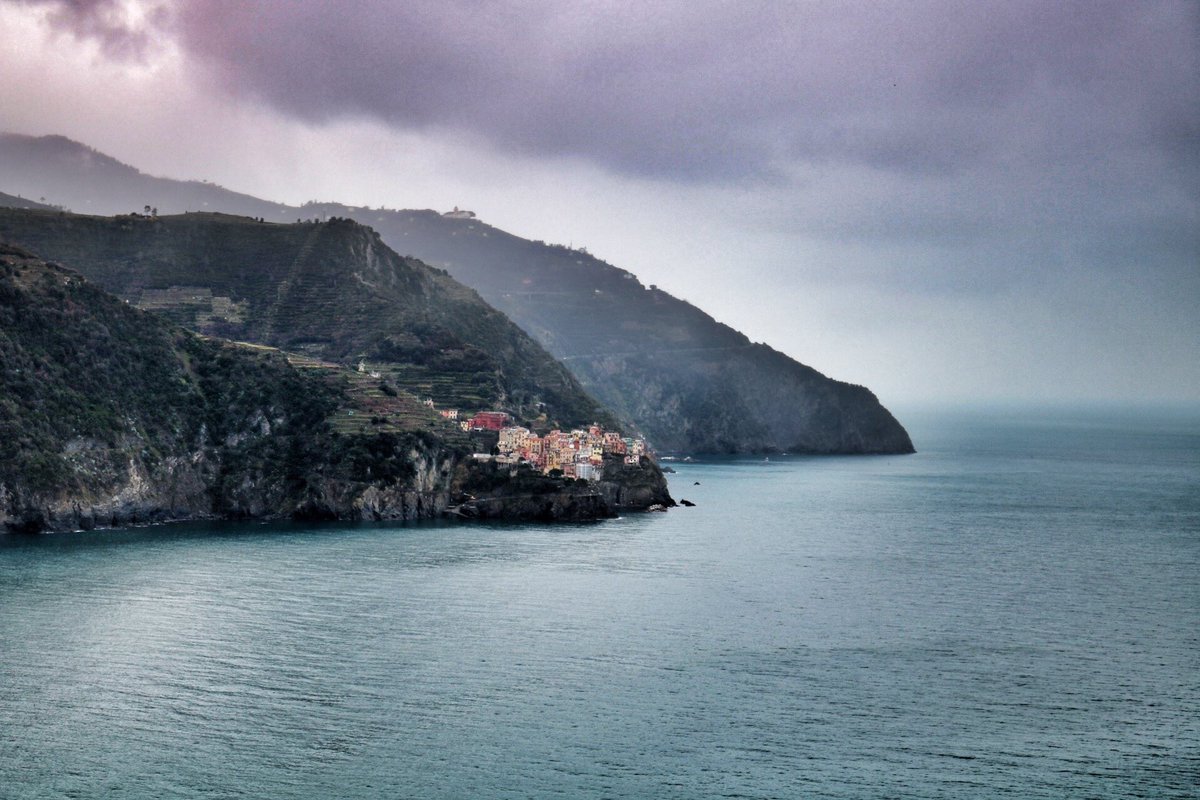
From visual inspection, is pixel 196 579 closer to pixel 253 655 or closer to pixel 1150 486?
pixel 253 655

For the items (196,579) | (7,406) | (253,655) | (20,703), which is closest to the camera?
(20,703)

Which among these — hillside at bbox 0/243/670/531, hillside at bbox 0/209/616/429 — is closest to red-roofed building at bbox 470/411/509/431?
hillside at bbox 0/243/670/531

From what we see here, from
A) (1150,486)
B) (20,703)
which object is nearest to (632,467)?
(1150,486)

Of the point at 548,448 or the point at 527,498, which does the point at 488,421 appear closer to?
the point at 548,448

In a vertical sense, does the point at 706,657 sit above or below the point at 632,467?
below

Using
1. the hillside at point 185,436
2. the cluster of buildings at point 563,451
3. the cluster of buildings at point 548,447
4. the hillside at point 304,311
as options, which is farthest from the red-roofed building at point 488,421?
the hillside at point 304,311

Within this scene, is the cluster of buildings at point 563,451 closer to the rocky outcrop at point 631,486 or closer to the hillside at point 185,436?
the rocky outcrop at point 631,486
